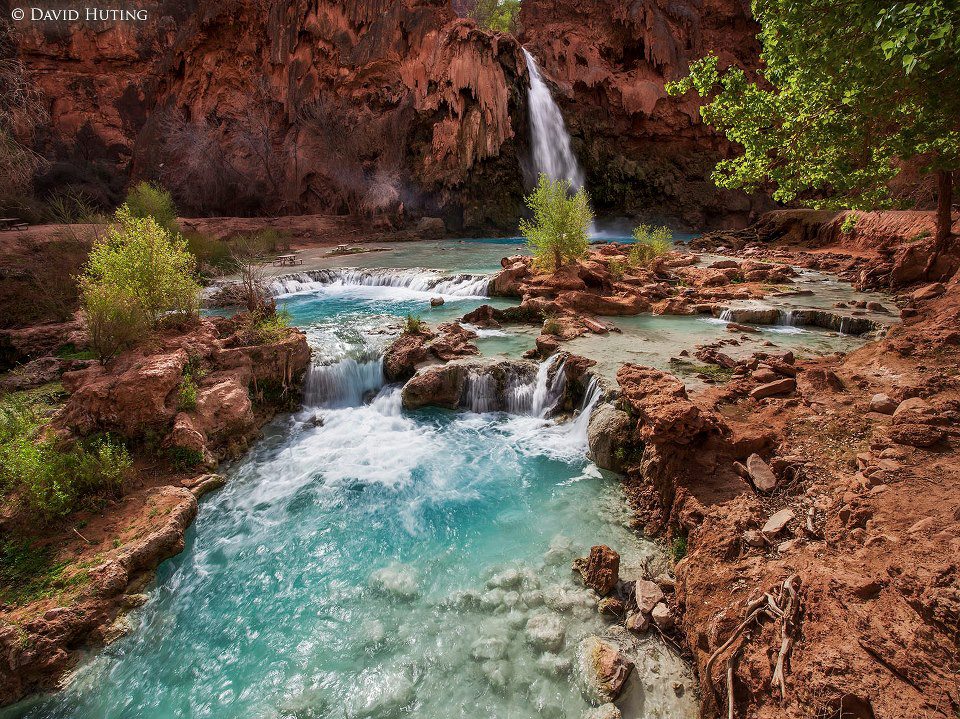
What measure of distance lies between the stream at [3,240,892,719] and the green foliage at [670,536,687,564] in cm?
15

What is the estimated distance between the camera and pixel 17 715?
3.42 meters

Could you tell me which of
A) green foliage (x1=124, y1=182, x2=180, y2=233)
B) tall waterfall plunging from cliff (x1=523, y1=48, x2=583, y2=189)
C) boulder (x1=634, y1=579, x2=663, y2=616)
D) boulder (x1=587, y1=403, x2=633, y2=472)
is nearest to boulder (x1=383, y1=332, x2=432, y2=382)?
boulder (x1=587, y1=403, x2=633, y2=472)

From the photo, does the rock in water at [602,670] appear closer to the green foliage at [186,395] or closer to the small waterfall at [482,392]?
the small waterfall at [482,392]

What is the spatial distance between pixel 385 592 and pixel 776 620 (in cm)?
328

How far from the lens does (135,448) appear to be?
5.69 metres

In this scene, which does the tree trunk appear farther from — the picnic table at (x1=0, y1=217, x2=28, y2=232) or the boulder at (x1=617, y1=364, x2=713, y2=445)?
the picnic table at (x1=0, y1=217, x2=28, y2=232)

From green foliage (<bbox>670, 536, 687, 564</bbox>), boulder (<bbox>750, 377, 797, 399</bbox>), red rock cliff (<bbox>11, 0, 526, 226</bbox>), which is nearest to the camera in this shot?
green foliage (<bbox>670, 536, 687, 564</bbox>)

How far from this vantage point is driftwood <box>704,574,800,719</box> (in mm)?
2584

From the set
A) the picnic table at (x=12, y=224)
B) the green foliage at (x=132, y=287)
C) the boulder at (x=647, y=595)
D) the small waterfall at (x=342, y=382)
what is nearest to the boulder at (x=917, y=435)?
the boulder at (x=647, y=595)

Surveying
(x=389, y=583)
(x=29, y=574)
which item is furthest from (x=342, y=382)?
(x=29, y=574)

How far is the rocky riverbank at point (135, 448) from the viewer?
3803mm

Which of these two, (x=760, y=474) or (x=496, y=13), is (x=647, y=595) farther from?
(x=496, y=13)

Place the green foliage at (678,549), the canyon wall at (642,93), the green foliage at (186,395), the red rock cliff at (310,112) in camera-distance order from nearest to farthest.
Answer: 1. the green foliage at (678,549)
2. the green foliage at (186,395)
3. the red rock cliff at (310,112)
4. the canyon wall at (642,93)

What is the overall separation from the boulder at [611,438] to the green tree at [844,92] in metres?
3.68
